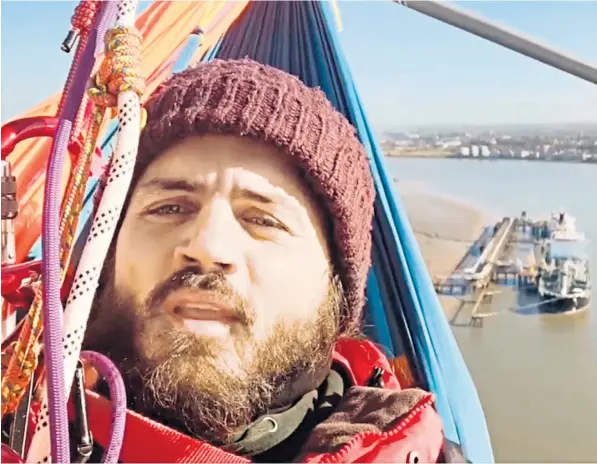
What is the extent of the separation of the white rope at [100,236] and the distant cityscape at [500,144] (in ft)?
1.23

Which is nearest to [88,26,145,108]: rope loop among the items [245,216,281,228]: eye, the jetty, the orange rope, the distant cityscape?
the orange rope

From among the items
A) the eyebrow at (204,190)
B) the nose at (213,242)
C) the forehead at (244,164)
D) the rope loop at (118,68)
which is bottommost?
the nose at (213,242)

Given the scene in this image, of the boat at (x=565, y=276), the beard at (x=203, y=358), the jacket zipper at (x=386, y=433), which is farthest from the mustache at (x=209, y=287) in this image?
the boat at (x=565, y=276)

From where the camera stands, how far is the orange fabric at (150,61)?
1069mm

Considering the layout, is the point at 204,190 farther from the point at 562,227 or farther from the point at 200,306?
the point at 562,227

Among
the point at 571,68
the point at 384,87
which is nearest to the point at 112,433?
the point at 384,87

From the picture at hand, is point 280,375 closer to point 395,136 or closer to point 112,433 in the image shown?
point 112,433

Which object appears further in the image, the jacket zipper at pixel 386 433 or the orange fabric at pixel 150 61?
the orange fabric at pixel 150 61

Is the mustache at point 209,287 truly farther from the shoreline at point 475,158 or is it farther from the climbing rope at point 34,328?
the shoreline at point 475,158

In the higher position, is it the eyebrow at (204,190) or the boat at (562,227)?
the eyebrow at (204,190)

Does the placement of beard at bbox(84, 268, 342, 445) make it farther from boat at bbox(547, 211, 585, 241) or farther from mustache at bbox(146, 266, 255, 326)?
boat at bbox(547, 211, 585, 241)

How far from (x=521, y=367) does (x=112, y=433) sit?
23.1 inches

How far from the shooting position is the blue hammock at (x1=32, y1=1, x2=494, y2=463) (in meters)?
1.05

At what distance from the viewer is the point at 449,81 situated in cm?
107
